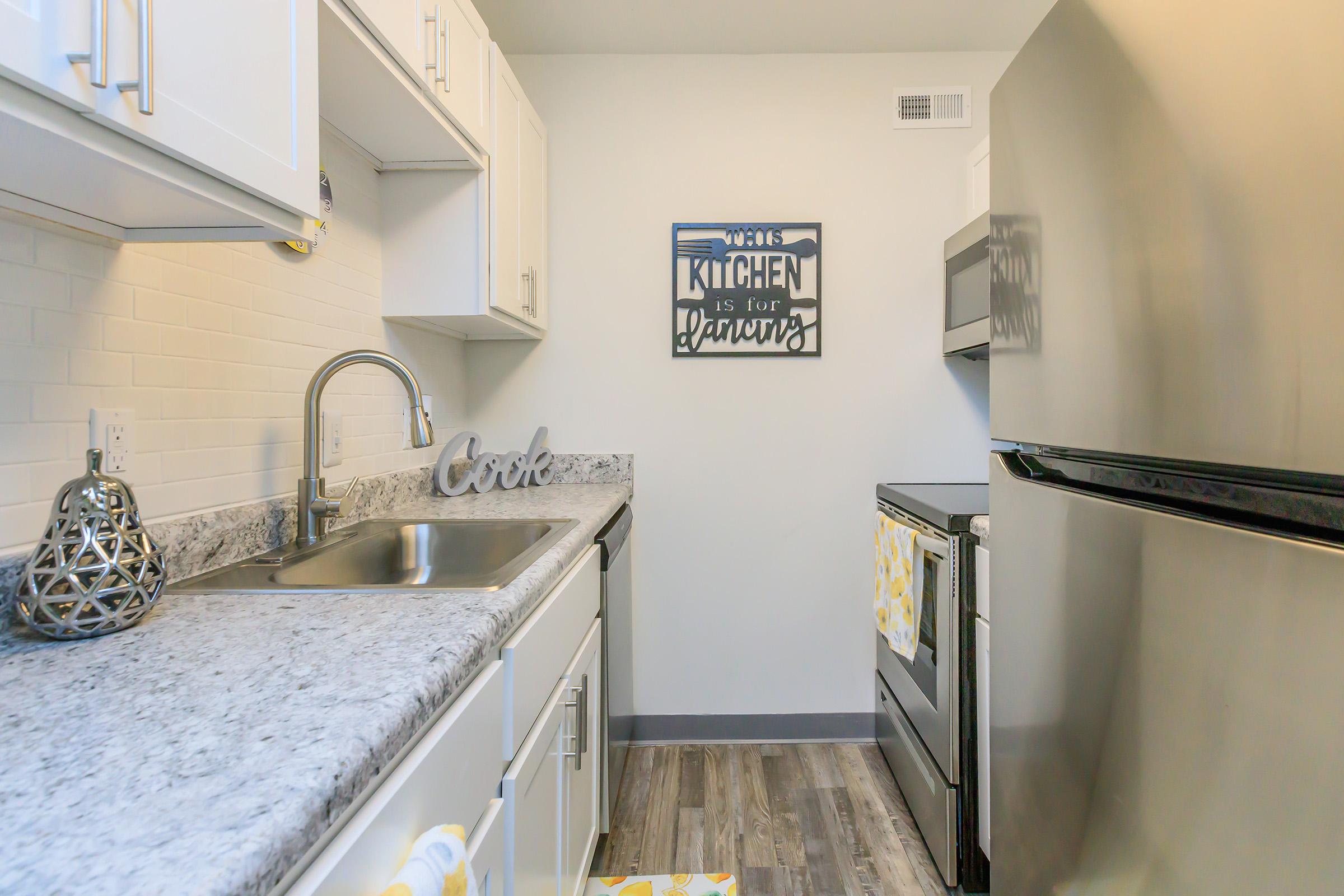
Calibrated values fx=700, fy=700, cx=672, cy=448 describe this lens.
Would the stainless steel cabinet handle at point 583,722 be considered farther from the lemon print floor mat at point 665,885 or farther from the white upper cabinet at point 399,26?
the white upper cabinet at point 399,26

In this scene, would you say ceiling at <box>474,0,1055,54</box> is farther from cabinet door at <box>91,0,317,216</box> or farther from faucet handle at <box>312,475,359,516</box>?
faucet handle at <box>312,475,359,516</box>

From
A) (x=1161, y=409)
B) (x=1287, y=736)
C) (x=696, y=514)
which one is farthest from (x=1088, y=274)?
(x=696, y=514)

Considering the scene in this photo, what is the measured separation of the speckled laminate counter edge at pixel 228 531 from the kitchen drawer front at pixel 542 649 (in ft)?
1.92

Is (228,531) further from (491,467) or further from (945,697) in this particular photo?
(945,697)

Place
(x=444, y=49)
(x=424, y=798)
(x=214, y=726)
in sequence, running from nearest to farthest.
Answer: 1. (x=214, y=726)
2. (x=424, y=798)
3. (x=444, y=49)

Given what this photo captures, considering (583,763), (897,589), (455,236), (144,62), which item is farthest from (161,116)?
(897,589)

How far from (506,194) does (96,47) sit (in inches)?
57.0

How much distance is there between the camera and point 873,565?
2.53 metres

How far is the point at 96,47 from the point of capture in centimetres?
63

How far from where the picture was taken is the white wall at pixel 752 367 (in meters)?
2.52

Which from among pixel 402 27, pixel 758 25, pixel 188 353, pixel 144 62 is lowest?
pixel 188 353

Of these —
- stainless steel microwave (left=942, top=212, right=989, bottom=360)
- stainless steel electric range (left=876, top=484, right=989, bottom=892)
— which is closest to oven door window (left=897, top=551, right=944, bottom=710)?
stainless steel electric range (left=876, top=484, right=989, bottom=892)

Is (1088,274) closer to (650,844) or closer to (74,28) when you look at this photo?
(74,28)

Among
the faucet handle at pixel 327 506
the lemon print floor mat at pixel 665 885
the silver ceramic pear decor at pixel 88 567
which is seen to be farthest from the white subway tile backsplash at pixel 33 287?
the lemon print floor mat at pixel 665 885
